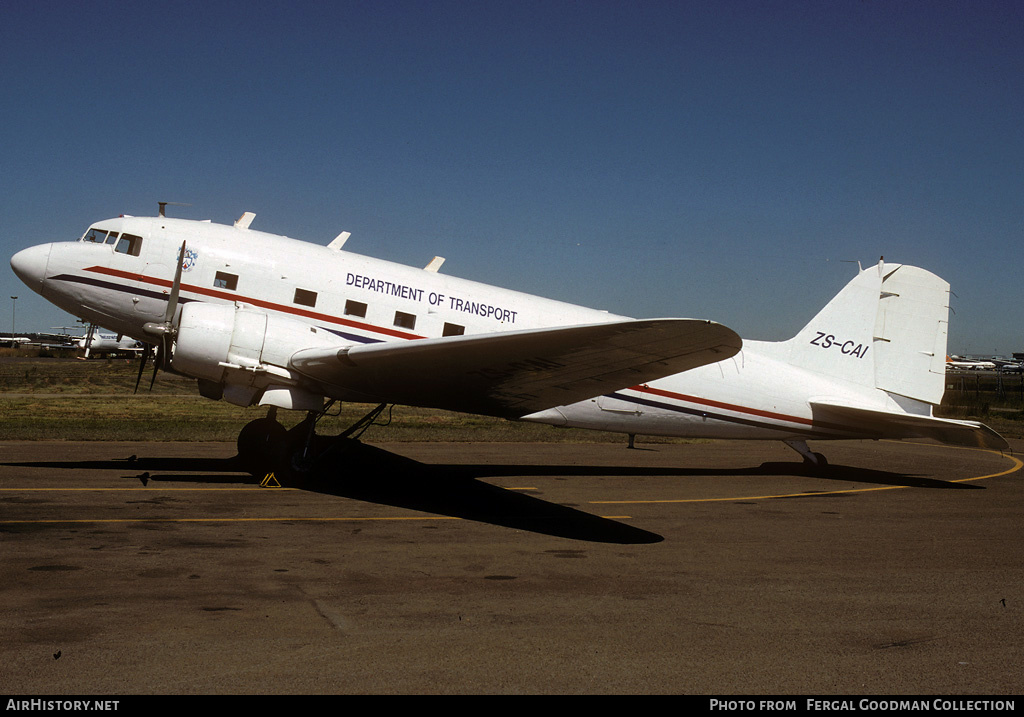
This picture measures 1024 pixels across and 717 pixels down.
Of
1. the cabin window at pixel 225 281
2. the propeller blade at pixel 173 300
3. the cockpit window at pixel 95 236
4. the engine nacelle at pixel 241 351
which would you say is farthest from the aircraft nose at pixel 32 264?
the engine nacelle at pixel 241 351

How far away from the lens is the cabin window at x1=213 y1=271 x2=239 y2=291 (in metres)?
13.3

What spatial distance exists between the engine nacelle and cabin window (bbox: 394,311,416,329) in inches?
75.1

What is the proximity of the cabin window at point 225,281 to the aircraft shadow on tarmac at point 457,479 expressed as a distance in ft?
10.9

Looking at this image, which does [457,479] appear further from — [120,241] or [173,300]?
[120,241]

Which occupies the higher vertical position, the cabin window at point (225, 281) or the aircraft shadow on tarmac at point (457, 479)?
the cabin window at point (225, 281)

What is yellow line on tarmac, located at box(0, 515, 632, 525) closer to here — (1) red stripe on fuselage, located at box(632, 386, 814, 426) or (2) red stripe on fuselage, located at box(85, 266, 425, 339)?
(1) red stripe on fuselage, located at box(632, 386, 814, 426)

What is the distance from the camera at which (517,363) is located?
415 inches

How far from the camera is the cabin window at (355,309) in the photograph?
13688mm

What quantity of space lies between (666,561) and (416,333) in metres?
7.10

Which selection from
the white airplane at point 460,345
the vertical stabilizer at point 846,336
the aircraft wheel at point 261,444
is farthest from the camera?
the vertical stabilizer at point 846,336

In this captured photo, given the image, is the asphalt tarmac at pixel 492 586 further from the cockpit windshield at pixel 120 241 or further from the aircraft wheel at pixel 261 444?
the cockpit windshield at pixel 120 241

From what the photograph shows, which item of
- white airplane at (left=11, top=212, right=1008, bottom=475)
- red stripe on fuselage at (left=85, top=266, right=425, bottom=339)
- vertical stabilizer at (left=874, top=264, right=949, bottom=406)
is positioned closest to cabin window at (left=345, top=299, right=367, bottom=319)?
white airplane at (left=11, top=212, right=1008, bottom=475)
